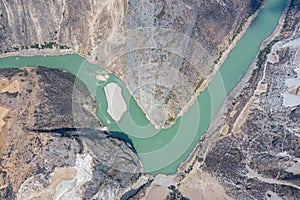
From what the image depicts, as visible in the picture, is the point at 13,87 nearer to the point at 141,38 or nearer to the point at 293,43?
the point at 141,38

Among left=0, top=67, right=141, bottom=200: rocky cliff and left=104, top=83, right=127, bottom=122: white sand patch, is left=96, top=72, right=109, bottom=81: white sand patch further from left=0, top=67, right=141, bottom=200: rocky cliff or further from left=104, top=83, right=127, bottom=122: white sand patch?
left=0, top=67, right=141, bottom=200: rocky cliff

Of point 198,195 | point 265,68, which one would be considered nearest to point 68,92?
point 198,195

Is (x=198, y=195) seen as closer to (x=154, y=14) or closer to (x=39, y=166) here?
(x=39, y=166)

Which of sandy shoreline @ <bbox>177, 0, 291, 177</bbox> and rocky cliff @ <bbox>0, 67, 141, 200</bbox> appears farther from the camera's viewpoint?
sandy shoreline @ <bbox>177, 0, 291, 177</bbox>

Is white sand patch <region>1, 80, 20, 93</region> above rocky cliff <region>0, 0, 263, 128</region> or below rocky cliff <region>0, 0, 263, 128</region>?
below

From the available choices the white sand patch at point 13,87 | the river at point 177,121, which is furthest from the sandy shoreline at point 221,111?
the white sand patch at point 13,87

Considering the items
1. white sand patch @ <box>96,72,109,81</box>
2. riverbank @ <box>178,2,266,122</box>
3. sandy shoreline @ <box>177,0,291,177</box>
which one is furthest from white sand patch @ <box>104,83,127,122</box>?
sandy shoreline @ <box>177,0,291,177</box>
